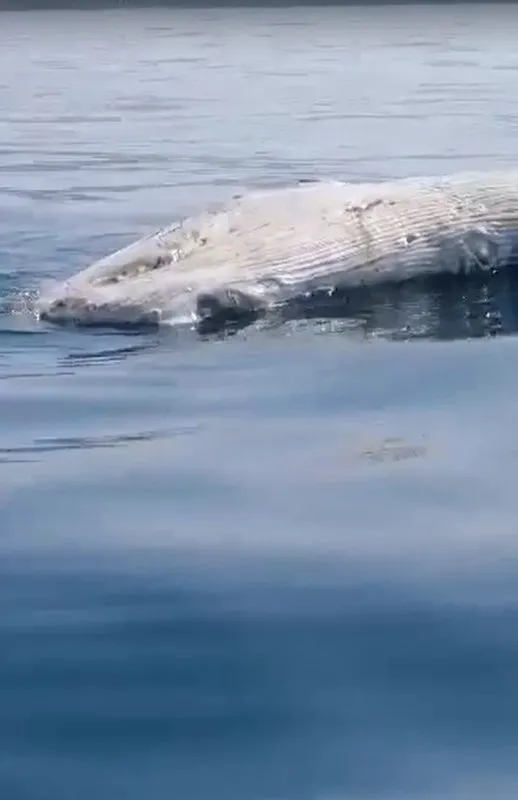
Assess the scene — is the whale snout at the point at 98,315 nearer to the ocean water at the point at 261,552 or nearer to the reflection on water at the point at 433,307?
the ocean water at the point at 261,552

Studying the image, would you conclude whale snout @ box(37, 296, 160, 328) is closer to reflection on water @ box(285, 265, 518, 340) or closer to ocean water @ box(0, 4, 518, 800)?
ocean water @ box(0, 4, 518, 800)

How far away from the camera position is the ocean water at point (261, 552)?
351 cm

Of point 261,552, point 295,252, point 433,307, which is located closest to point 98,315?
point 295,252

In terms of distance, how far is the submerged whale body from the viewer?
7.36m

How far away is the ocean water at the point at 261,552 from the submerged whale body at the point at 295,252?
149mm

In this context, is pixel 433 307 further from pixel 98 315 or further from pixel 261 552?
pixel 261 552

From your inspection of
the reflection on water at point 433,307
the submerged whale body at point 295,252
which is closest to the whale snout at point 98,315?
the submerged whale body at point 295,252

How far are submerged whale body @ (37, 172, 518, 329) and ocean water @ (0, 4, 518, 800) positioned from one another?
5.9 inches

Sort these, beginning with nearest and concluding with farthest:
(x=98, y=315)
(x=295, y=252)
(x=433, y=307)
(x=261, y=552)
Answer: (x=261, y=552) < (x=98, y=315) < (x=295, y=252) < (x=433, y=307)

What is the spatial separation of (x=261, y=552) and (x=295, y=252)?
3.32m

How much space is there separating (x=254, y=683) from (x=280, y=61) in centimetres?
2370

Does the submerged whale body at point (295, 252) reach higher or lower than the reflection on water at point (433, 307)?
higher

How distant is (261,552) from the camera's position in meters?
4.57

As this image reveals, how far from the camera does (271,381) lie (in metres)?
6.40
